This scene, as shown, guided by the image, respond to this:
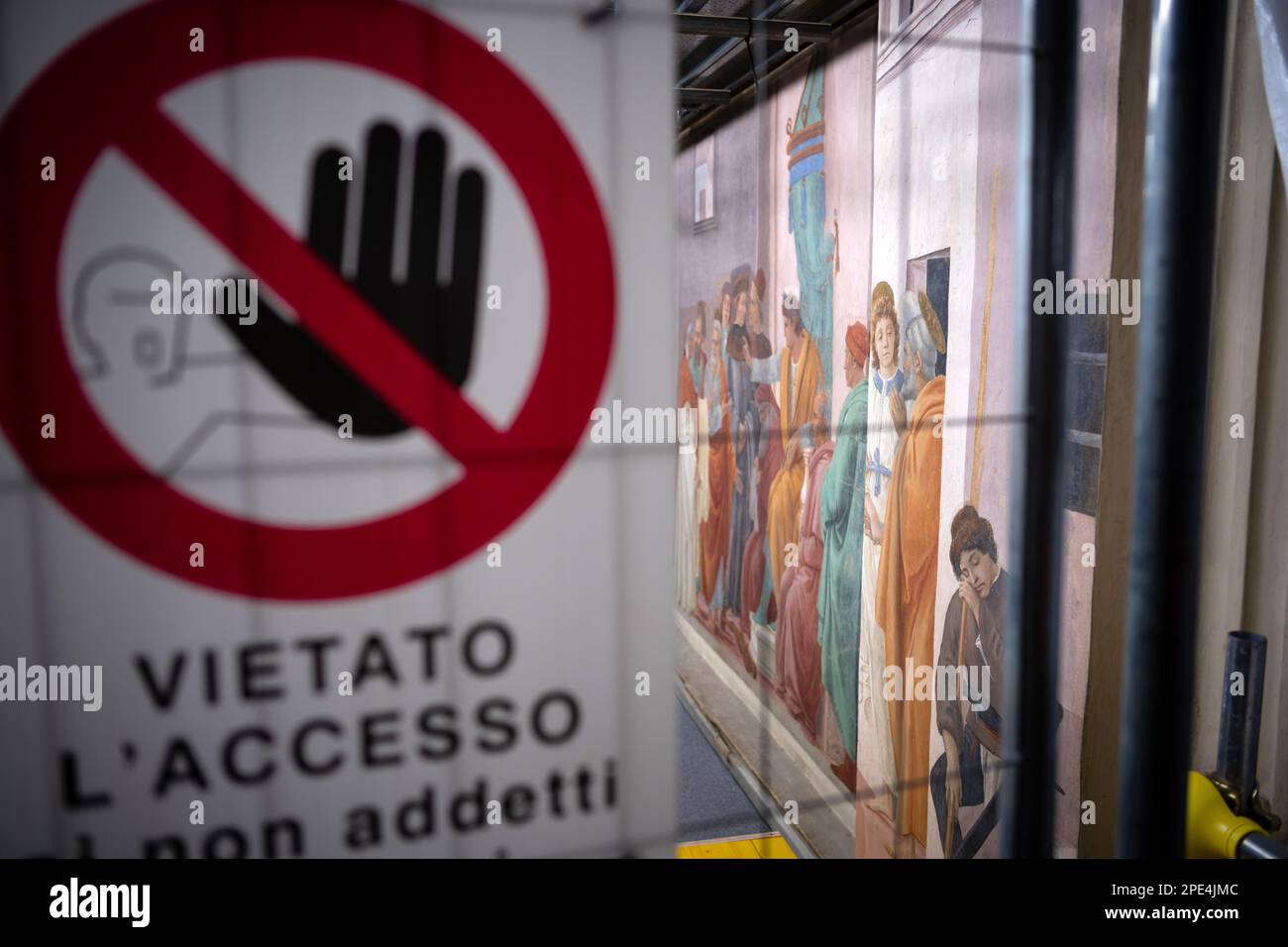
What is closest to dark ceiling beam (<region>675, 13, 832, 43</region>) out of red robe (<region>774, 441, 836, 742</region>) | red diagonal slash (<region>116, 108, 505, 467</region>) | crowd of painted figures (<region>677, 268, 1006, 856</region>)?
crowd of painted figures (<region>677, 268, 1006, 856</region>)

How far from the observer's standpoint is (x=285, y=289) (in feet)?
3.17

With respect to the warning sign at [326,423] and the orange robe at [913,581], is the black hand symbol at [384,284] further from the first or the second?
the orange robe at [913,581]

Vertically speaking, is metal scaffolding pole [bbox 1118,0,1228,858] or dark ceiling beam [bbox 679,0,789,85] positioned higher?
dark ceiling beam [bbox 679,0,789,85]

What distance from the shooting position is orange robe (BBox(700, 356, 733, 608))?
20.4 ft

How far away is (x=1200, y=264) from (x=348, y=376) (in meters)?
1.16

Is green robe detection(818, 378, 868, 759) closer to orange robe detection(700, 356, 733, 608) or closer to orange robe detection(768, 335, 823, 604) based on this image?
orange robe detection(768, 335, 823, 604)

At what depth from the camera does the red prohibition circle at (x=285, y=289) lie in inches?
36.2

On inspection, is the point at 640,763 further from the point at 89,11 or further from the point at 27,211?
the point at 89,11

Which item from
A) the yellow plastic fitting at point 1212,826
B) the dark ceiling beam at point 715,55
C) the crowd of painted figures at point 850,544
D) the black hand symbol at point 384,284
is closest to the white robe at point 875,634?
the crowd of painted figures at point 850,544

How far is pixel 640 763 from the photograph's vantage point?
119 centimetres

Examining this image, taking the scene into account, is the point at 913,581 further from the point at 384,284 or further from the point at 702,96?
the point at 702,96

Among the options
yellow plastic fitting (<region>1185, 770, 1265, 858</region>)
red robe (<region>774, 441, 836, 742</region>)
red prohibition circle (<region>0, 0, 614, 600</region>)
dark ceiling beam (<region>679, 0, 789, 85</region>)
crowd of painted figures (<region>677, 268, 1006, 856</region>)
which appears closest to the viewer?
red prohibition circle (<region>0, 0, 614, 600</region>)

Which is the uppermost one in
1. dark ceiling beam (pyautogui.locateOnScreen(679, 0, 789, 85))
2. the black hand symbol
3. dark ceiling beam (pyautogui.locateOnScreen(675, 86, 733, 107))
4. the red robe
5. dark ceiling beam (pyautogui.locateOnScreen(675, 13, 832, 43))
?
dark ceiling beam (pyautogui.locateOnScreen(675, 86, 733, 107))
